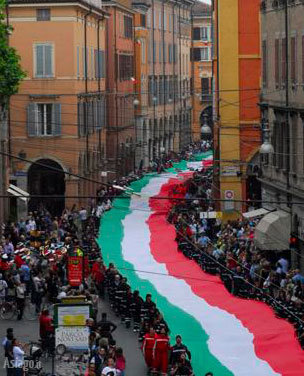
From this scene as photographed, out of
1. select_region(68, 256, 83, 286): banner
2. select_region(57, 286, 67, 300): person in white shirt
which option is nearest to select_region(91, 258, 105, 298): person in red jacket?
select_region(68, 256, 83, 286): banner

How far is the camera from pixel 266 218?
160 ft

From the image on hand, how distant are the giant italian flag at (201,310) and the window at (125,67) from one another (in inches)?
2282

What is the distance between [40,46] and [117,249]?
3575cm

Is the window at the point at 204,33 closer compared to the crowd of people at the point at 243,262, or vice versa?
the crowd of people at the point at 243,262

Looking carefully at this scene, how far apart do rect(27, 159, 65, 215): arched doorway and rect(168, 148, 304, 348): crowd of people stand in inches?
358

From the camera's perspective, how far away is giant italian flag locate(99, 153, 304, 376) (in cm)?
2509

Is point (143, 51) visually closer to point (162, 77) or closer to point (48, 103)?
point (162, 77)

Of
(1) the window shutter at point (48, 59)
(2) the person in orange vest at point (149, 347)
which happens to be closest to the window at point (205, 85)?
(1) the window shutter at point (48, 59)

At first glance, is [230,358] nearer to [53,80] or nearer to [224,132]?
[224,132]

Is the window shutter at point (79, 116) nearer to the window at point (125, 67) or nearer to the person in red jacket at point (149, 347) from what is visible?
the window at point (125, 67)

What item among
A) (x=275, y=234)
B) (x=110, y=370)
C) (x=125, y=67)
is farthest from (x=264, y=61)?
(x=125, y=67)

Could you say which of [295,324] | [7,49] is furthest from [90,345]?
[7,49]

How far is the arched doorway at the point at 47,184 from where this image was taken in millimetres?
76125

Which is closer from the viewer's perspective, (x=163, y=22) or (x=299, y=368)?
(x=299, y=368)
